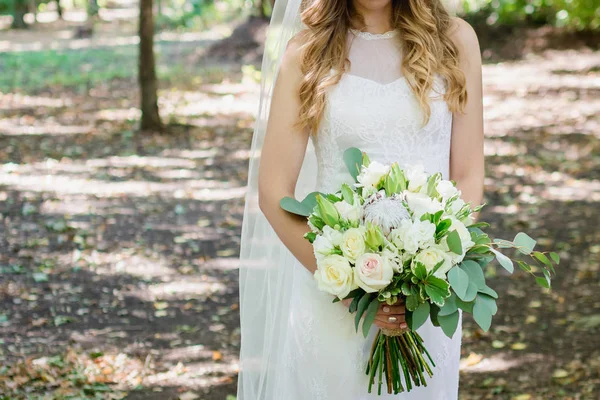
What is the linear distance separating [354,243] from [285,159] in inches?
22.3

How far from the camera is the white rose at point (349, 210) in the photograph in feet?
7.45

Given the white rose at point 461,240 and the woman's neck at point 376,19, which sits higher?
the woman's neck at point 376,19

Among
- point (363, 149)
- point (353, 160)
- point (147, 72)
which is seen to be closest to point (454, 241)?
point (353, 160)

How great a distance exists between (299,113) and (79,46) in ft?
90.8

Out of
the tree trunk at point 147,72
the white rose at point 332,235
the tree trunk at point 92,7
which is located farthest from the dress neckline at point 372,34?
the tree trunk at point 92,7

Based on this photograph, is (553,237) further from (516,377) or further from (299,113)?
(299,113)

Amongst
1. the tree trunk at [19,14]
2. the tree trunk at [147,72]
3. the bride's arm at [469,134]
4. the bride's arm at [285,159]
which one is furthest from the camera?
the tree trunk at [19,14]

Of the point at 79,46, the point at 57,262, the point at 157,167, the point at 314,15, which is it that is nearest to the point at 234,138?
the point at 157,167

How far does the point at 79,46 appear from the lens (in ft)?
93.8

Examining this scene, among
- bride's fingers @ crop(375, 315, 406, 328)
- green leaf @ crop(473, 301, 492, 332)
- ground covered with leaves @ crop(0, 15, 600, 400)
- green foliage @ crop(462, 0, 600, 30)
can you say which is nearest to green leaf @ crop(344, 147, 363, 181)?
bride's fingers @ crop(375, 315, 406, 328)

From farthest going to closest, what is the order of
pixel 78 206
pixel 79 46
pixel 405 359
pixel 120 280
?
pixel 79 46 → pixel 78 206 → pixel 120 280 → pixel 405 359

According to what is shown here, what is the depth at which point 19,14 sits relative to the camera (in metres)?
36.1

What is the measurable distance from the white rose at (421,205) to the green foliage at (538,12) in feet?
56.0

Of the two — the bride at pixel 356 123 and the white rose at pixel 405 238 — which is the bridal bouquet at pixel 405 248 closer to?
the white rose at pixel 405 238
